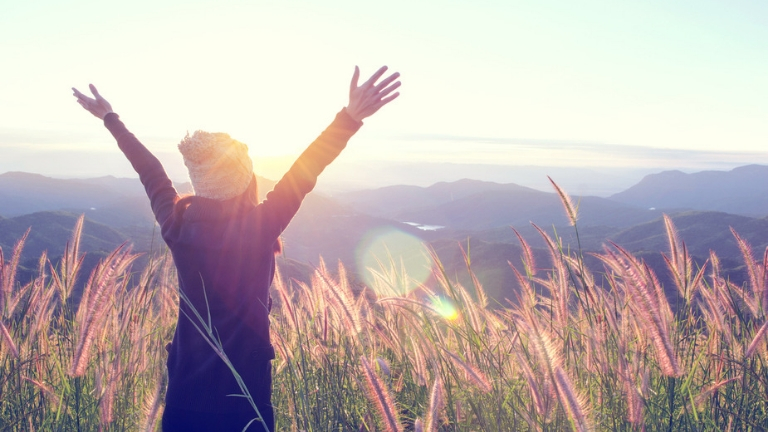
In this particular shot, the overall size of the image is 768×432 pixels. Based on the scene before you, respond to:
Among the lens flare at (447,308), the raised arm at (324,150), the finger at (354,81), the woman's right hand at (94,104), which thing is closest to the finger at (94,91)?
the woman's right hand at (94,104)

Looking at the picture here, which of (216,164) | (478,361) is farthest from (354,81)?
(478,361)

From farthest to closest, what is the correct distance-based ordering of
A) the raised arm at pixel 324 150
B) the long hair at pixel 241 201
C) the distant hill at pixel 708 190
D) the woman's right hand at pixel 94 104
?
the distant hill at pixel 708 190
the woman's right hand at pixel 94 104
the long hair at pixel 241 201
the raised arm at pixel 324 150

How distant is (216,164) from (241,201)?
178 millimetres

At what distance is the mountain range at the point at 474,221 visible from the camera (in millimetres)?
27109

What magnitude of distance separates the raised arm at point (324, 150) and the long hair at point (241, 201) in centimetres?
15

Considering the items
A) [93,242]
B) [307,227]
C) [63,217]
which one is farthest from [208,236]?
[307,227]

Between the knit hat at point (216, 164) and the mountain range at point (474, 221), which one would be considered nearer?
the knit hat at point (216, 164)

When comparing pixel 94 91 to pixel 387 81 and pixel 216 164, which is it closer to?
pixel 216 164

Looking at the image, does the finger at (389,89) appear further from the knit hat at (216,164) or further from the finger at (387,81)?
the knit hat at (216,164)

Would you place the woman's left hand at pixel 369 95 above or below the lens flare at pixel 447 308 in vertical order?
above

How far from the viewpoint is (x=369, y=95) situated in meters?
2.08

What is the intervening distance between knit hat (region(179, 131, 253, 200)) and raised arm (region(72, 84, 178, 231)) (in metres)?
0.21

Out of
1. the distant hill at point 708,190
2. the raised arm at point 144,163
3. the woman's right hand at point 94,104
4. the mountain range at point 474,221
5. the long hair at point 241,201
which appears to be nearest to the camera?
the long hair at point 241,201

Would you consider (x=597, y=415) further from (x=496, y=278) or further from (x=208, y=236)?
(x=496, y=278)
